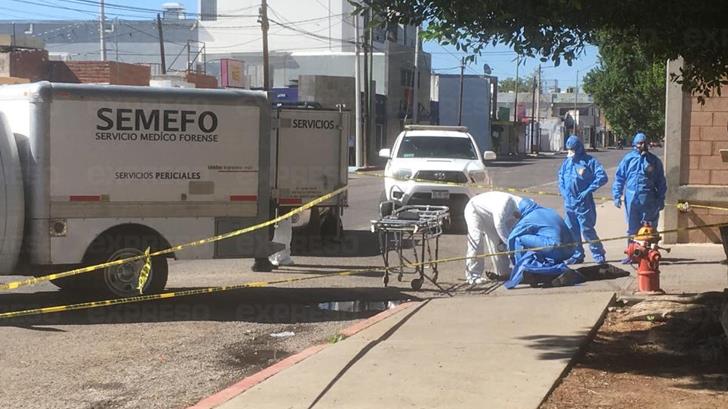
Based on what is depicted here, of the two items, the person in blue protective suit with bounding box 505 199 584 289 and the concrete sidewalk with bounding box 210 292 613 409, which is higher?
the person in blue protective suit with bounding box 505 199 584 289

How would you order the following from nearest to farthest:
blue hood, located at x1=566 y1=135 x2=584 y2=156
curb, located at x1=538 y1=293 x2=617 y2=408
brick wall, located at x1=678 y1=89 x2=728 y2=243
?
curb, located at x1=538 y1=293 x2=617 y2=408, blue hood, located at x1=566 y1=135 x2=584 y2=156, brick wall, located at x1=678 y1=89 x2=728 y2=243

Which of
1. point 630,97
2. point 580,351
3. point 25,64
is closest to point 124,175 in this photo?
point 580,351

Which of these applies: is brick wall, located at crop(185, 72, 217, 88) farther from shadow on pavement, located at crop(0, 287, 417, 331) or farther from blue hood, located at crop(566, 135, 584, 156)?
shadow on pavement, located at crop(0, 287, 417, 331)

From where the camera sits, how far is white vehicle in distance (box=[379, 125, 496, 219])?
1775 cm

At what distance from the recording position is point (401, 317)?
9.31 meters

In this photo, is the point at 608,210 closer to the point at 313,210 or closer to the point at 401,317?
the point at 313,210

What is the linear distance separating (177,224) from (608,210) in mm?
15752

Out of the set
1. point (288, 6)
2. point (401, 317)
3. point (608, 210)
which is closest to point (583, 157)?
point (401, 317)

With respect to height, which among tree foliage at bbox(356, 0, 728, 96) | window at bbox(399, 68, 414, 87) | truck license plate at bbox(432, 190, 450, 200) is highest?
window at bbox(399, 68, 414, 87)

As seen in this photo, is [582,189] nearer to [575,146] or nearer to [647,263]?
[575,146]

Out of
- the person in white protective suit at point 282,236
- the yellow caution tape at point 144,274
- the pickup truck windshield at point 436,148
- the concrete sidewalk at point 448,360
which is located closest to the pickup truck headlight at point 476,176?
the pickup truck windshield at point 436,148

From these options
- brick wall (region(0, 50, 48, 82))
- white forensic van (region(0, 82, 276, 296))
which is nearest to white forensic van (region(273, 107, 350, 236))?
white forensic van (region(0, 82, 276, 296))

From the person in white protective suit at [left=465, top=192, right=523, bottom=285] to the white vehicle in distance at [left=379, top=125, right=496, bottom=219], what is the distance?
4825mm

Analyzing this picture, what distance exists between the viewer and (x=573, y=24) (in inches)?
278
